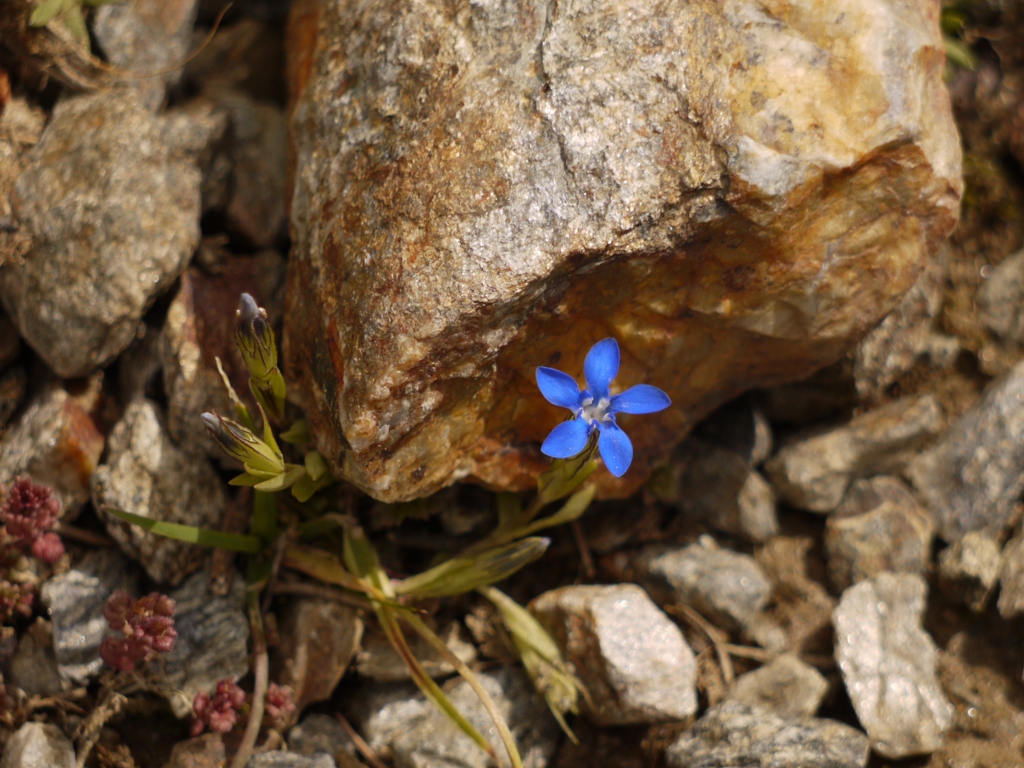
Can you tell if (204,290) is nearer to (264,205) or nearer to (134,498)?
(264,205)

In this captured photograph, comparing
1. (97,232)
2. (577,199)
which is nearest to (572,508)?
(577,199)

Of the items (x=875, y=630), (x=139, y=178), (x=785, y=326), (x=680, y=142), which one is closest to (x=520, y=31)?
(x=680, y=142)

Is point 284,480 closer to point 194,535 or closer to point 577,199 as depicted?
point 194,535

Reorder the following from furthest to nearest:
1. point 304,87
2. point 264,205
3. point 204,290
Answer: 1. point 264,205
2. point 204,290
3. point 304,87

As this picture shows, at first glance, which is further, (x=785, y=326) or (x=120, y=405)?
(x=120, y=405)

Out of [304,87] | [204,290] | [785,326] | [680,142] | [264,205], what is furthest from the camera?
[264,205]

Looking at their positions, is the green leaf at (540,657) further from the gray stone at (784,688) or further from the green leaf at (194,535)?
the green leaf at (194,535)

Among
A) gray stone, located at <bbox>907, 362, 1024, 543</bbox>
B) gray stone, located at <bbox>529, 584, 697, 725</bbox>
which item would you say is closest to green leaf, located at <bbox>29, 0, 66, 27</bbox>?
gray stone, located at <bbox>529, 584, 697, 725</bbox>

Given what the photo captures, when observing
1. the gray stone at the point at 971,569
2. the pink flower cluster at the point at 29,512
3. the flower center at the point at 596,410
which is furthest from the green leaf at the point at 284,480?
the gray stone at the point at 971,569
